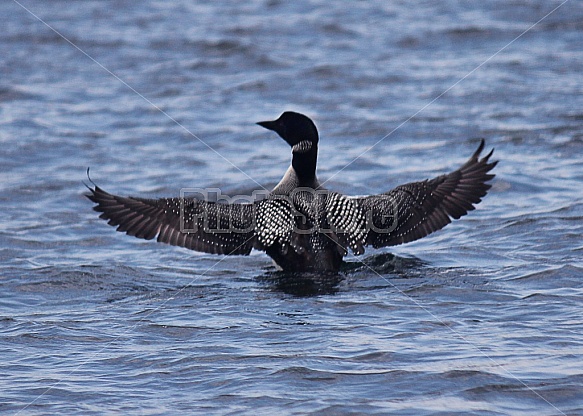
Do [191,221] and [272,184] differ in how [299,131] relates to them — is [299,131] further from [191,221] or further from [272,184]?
[272,184]

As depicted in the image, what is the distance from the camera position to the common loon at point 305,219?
7.07 metres

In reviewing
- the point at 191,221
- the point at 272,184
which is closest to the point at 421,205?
the point at 191,221

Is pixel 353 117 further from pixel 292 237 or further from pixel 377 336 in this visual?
pixel 377 336

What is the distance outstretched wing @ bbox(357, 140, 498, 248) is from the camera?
23.5 ft

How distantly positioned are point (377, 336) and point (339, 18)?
10930 millimetres

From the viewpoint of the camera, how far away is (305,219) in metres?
7.07

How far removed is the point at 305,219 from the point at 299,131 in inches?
30.5

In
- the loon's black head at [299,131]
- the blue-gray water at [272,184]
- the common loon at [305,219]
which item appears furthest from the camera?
the loon's black head at [299,131]

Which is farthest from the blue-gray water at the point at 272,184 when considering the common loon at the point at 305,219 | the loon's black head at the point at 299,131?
the loon's black head at the point at 299,131

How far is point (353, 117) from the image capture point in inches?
473

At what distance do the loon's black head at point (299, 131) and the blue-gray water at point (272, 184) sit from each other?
962mm

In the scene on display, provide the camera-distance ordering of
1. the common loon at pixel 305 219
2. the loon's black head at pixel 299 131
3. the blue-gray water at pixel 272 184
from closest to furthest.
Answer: the blue-gray water at pixel 272 184
the common loon at pixel 305 219
the loon's black head at pixel 299 131

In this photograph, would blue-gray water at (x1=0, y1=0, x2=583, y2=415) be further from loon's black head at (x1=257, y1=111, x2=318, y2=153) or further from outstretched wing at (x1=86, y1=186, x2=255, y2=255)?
loon's black head at (x1=257, y1=111, x2=318, y2=153)

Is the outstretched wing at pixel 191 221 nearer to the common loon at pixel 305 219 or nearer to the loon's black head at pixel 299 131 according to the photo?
the common loon at pixel 305 219
